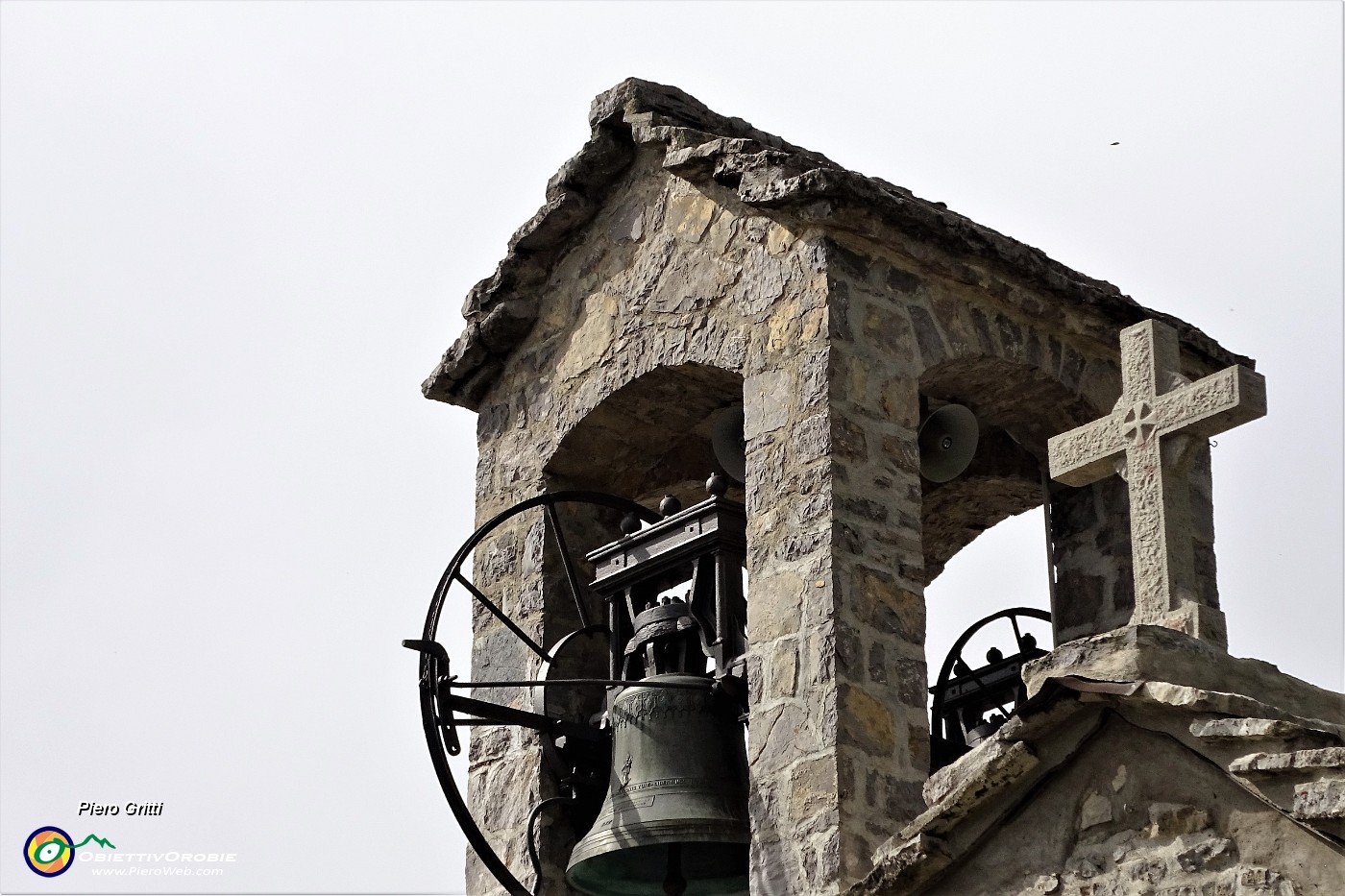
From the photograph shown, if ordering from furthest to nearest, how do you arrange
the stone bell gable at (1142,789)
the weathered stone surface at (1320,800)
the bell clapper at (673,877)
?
the bell clapper at (673,877), the stone bell gable at (1142,789), the weathered stone surface at (1320,800)

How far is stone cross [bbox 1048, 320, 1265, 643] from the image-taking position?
5.39 m

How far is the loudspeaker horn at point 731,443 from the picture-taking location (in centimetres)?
765

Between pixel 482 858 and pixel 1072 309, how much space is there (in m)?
2.33

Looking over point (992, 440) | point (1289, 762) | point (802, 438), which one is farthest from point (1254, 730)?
point (992, 440)

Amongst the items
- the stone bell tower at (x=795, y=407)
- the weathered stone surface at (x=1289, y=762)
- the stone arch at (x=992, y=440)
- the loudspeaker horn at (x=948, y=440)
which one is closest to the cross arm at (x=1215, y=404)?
the weathered stone surface at (x=1289, y=762)

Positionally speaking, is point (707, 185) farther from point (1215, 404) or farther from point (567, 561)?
point (1215, 404)

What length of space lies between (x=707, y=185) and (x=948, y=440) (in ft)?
3.44

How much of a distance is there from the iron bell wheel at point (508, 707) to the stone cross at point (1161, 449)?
1795 millimetres

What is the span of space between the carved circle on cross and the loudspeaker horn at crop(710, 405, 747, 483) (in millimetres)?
2071

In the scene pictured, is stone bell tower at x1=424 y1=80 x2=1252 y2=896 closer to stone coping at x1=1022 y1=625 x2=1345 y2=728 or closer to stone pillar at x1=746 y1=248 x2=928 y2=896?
stone pillar at x1=746 y1=248 x2=928 y2=896

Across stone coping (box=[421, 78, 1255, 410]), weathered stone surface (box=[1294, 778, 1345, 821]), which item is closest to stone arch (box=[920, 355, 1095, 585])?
stone coping (box=[421, 78, 1255, 410])

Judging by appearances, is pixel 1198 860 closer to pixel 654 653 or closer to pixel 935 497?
pixel 654 653

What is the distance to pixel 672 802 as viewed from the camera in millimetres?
6832

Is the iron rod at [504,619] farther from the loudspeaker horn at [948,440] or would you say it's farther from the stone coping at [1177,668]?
the stone coping at [1177,668]
